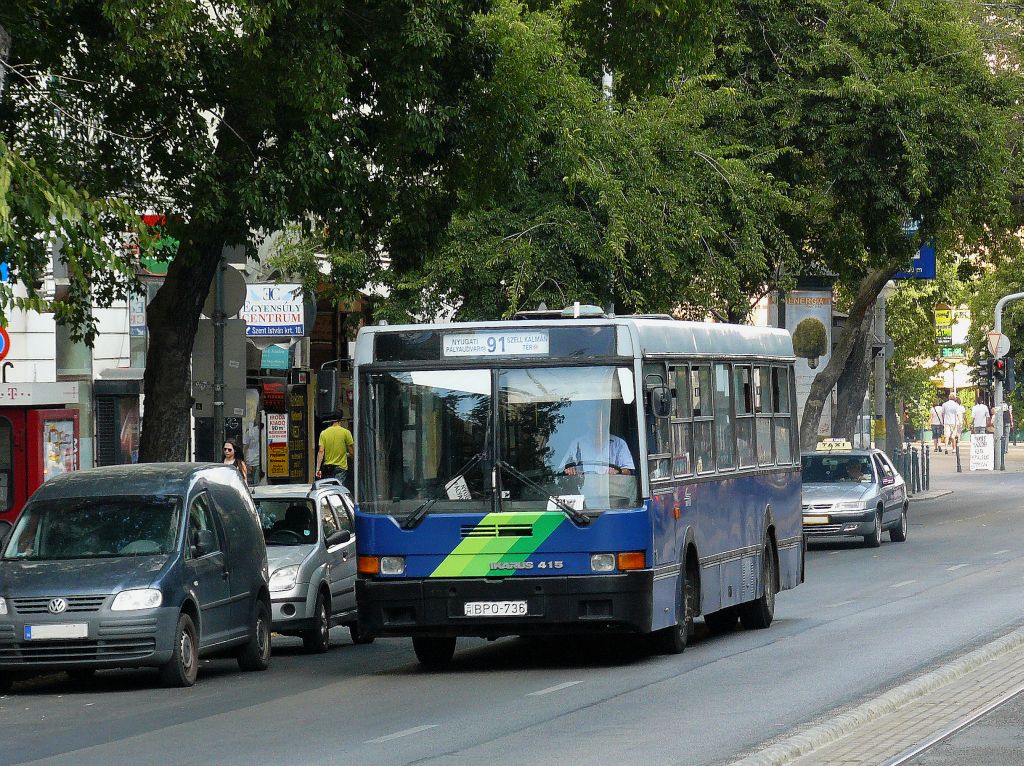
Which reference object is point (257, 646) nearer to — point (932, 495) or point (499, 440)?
point (499, 440)

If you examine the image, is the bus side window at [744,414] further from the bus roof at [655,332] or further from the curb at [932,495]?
the curb at [932,495]

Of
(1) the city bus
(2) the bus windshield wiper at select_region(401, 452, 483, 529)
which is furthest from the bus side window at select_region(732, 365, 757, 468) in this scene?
(2) the bus windshield wiper at select_region(401, 452, 483, 529)

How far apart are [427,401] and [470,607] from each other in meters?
1.62

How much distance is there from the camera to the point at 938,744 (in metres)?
10.3

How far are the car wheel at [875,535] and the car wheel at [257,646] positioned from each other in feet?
55.0

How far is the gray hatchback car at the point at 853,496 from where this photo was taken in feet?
103

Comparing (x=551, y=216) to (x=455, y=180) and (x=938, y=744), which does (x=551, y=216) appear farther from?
(x=938, y=744)

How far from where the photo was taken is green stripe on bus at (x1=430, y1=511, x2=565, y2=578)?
14.7m

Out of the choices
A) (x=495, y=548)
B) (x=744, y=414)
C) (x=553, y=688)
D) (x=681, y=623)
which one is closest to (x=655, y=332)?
(x=495, y=548)

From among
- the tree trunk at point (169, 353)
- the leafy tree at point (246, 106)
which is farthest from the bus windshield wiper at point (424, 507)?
the tree trunk at point (169, 353)

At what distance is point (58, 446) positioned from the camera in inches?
1022

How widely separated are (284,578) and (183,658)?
2.91 metres

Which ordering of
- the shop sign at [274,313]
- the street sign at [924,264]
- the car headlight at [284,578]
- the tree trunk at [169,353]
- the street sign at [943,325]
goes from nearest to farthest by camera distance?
1. the car headlight at [284,578]
2. the tree trunk at [169,353]
3. the shop sign at [274,313]
4. the street sign at [924,264]
5. the street sign at [943,325]

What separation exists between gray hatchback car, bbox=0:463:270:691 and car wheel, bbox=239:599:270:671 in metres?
0.01
